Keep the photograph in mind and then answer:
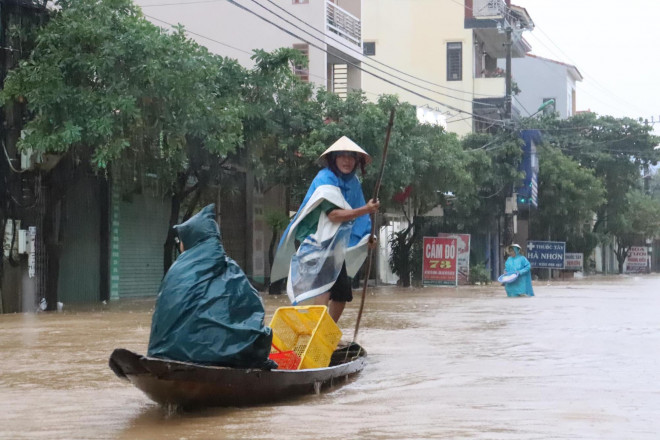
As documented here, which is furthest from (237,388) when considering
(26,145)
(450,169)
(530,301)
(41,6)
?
(450,169)

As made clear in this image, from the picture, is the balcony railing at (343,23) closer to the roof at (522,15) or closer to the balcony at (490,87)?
the balcony at (490,87)

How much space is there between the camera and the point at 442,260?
110 feet

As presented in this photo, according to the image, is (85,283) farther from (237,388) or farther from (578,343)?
(237,388)

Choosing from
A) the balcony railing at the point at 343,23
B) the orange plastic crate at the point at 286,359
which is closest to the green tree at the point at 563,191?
the balcony railing at the point at 343,23

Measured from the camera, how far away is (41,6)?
727 inches

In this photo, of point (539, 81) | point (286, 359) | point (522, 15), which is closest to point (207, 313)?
point (286, 359)

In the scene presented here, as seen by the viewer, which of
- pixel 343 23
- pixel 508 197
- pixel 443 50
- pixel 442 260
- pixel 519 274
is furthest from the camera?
pixel 443 50

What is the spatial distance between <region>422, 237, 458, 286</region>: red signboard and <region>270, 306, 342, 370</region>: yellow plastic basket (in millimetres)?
24645

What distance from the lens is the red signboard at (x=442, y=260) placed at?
33.3 meters

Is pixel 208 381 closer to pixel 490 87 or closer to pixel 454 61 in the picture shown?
pixel 490 87

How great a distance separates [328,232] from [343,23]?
25.7 meters

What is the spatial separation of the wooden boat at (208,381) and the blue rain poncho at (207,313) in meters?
0.12

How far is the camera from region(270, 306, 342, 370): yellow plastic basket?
8.10 meters

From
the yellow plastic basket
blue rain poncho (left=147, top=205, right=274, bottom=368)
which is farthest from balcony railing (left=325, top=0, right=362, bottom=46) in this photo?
blue rain poncho (left=147, top=205, right=274, bottom=368)
